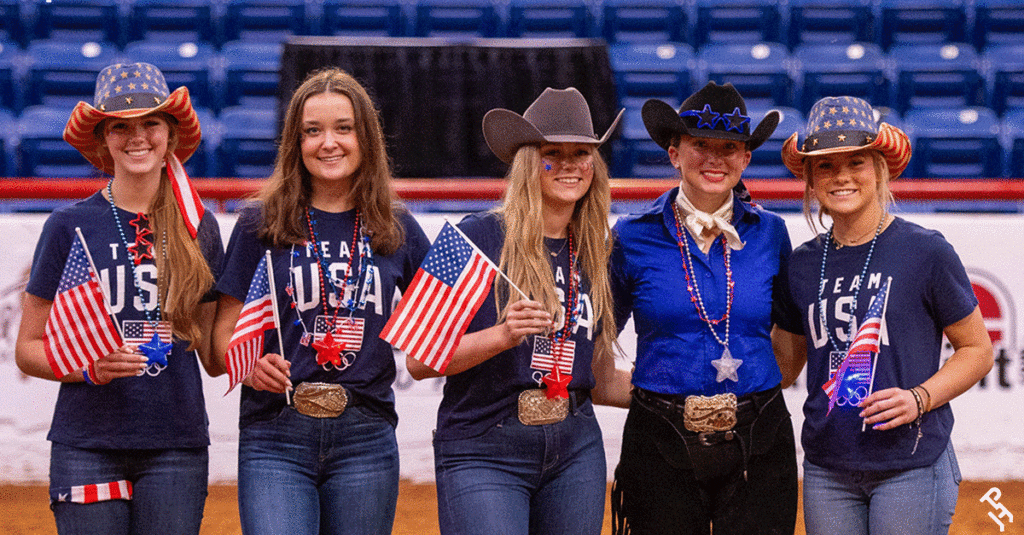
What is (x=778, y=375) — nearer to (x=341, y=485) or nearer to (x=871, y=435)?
(x=871, y=435)

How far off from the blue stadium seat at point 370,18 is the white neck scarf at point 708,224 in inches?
283

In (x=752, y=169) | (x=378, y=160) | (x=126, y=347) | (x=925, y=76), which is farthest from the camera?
(x=925, y=76)

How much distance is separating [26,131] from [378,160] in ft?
22.7

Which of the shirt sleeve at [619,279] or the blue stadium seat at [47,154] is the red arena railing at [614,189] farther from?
the blue stadium seat at [47,154]

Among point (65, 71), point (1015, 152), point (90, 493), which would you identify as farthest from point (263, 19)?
point (90, 493)

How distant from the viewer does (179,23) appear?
9.77m

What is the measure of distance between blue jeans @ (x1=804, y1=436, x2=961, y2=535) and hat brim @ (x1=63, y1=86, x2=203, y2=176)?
216 centimetres

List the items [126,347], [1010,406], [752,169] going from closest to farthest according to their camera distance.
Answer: [126,347] → [1010,406] → [752,169]

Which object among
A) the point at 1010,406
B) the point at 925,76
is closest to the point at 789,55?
the point at 925,76

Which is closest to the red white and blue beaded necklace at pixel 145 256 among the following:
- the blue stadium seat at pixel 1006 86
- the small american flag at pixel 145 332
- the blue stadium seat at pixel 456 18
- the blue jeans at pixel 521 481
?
the small american flag at pixel 145 332

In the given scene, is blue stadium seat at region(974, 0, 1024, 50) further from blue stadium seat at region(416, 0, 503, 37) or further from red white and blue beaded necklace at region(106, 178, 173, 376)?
red white and blue beaded necklace at region(106, 178, 173, 376)

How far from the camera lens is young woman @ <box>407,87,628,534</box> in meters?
2.66

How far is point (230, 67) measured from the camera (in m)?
9.03

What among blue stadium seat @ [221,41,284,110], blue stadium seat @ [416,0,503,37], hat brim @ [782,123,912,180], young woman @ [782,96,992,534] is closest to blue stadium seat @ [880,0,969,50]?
blue stadium seat @ [416,0,503,37]
